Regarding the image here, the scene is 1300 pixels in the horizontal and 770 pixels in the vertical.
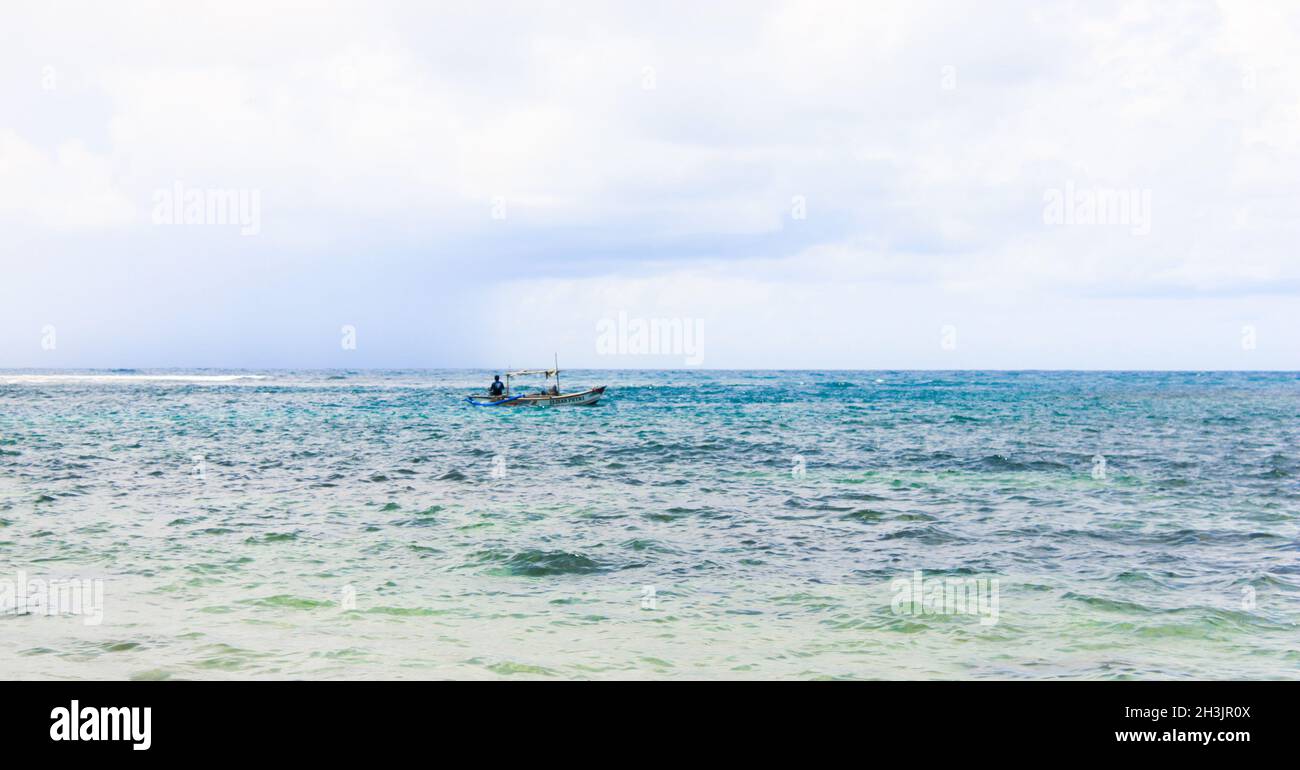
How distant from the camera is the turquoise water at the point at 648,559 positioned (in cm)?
923

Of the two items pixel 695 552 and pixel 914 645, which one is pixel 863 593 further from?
pixel 695 552

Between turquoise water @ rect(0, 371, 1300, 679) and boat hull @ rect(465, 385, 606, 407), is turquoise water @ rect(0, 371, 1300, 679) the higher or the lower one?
the lower one

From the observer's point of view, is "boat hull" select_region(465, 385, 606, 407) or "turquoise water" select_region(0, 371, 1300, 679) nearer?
"turquoise water" select_region(0, 371, 1300, 679)

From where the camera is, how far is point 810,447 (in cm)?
3366

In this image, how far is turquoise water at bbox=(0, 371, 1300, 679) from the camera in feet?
30.3

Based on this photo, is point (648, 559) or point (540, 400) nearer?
point (648, 559)

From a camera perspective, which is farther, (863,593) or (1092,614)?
(863,593)

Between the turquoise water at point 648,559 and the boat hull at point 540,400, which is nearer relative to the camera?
the turquoise water at point 648,559

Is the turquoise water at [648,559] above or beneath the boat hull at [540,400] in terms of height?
beneath

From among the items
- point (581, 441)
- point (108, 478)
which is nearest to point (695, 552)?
point (108, 478)

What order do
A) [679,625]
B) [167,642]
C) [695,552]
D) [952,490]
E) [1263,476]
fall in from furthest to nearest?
[1263,476] → [952,490] → [695,552] → [679,625] → [167,642]

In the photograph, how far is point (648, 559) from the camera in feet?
46.4
